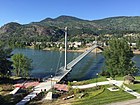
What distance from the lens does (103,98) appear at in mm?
41125

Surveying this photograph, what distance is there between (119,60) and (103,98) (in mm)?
34578

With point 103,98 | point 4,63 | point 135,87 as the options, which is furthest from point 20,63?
point 103,98

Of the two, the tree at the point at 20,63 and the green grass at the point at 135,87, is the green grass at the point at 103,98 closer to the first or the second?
the green grass at the point at 135,87

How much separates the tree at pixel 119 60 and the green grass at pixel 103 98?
94.9 feet

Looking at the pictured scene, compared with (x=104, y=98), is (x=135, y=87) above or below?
above

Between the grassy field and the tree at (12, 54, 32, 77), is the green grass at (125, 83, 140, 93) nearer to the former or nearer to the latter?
the grassy field

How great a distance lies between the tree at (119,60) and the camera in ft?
240

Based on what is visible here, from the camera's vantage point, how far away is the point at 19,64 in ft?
274

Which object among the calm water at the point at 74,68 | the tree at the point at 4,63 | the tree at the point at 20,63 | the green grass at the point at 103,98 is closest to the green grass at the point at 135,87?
the green grass at the point at 103,98

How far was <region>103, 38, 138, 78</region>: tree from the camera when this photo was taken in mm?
73062

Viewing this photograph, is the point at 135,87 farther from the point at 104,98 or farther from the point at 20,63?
the point at 20,63

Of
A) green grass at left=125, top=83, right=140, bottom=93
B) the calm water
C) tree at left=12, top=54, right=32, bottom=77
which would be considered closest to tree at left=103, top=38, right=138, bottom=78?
the calm water

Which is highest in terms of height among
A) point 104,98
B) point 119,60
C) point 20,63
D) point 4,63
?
point 119,60

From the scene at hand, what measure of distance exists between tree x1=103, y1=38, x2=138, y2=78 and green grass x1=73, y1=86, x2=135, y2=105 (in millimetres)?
28918
